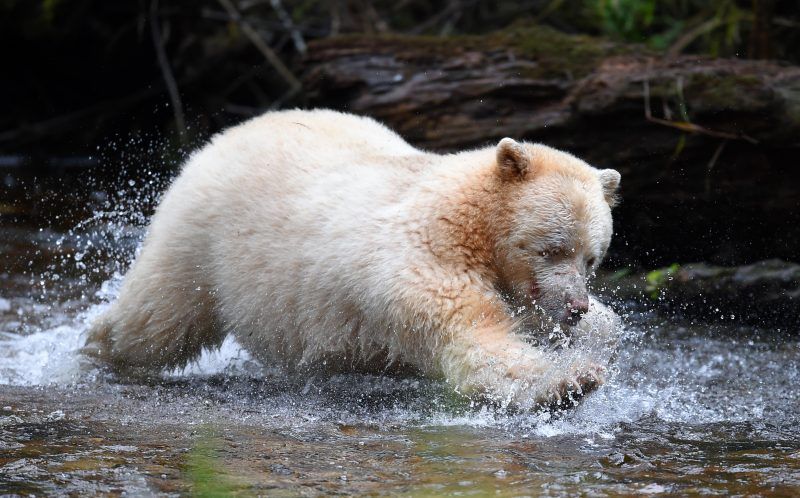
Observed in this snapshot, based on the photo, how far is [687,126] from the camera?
26.5ft

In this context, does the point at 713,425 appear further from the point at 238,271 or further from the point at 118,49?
the point at 118,49

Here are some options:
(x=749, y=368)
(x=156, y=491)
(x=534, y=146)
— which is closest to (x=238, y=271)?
(x=534, y=146)

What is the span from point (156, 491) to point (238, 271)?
2313 mm

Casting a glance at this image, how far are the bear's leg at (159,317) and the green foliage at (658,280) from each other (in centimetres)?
337

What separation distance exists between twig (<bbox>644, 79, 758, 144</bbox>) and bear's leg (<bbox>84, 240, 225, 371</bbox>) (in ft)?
13.2

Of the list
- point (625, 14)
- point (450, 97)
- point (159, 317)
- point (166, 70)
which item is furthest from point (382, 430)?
point (625, 14)

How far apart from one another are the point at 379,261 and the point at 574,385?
110 centimetres

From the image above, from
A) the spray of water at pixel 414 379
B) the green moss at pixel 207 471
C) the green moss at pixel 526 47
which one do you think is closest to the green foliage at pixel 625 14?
the green moss at pixel 526 47

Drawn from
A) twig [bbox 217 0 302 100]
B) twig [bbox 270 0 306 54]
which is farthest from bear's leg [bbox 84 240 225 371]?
twig [bbox 270 0 306 54]

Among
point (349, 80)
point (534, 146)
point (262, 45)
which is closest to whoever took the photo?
point (534, 146)

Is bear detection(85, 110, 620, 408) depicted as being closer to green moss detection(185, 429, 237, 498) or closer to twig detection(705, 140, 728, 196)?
green moss detection(185, 429, 237, 498)

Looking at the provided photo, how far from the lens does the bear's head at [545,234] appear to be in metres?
4.86

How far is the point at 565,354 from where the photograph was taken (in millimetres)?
4918

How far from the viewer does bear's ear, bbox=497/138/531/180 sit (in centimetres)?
488
